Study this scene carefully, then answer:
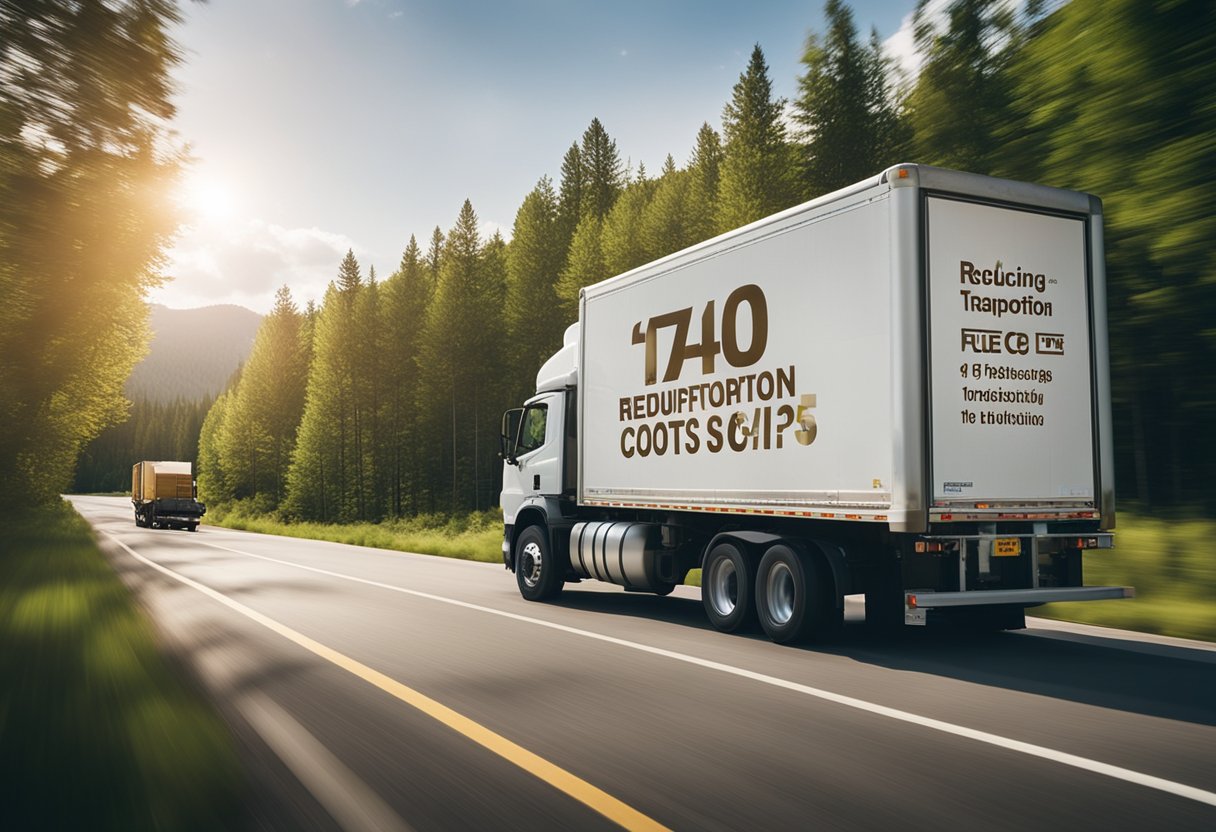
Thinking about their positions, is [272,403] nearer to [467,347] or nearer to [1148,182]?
[467,347]

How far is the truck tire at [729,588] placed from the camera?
995 cm

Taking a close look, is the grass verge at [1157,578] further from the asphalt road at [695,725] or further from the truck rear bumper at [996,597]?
the truck rear bumper at [996,597]

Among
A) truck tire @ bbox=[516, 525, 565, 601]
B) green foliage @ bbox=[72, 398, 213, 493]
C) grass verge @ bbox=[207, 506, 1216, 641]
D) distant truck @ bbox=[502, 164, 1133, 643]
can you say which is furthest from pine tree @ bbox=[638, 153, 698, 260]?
green foliage @ bbox=[72, 398, 213, 493]

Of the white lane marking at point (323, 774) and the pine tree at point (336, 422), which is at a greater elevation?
the pine tree at point (336, 422)

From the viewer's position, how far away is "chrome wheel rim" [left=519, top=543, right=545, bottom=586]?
13.7 meters

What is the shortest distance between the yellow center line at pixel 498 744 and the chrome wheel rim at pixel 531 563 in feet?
13.6

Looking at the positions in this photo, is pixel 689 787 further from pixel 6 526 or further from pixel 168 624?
pixel 6 526

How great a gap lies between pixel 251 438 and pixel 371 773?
77546 millimetres

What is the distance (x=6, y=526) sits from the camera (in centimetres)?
3391

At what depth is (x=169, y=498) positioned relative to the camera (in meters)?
44.1

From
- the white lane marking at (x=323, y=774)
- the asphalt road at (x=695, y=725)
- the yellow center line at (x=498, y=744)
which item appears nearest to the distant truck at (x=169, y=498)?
the asphalt road at (x=695, y=725)

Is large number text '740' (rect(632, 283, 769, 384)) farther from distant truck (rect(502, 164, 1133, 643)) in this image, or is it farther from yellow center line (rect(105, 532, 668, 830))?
yellow center line (rect(105, 532, 668, 830))

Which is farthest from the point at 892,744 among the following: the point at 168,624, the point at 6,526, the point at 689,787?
the point at 6,526

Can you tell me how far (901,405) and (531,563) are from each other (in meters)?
7.03
